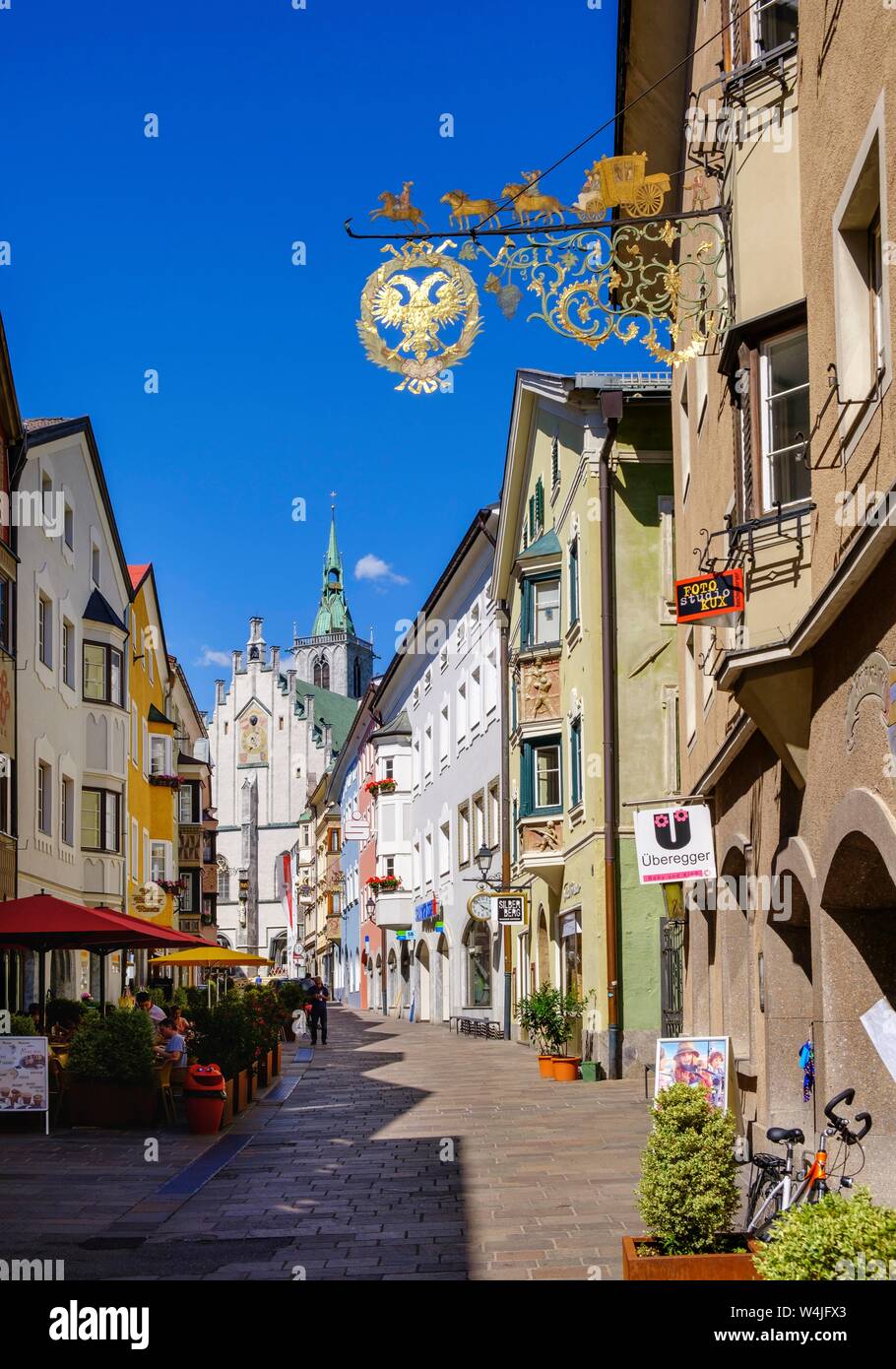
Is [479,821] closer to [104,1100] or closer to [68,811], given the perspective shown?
[68,811]

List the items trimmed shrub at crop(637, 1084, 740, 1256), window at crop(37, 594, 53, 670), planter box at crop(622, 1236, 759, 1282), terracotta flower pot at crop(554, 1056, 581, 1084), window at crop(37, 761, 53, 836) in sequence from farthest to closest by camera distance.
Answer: window at crop(37, 594, 53, 670) → window at crop(37, 761, 53, 836) → terracotta flower pot at crop(554, 1056, 581, 1084) → trimmed shrub at crop(637, 1084, 740, 1256) → planter box at crop(622, 1236, 759, 1282)

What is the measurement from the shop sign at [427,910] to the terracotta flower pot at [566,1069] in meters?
24.4

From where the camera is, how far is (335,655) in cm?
17325

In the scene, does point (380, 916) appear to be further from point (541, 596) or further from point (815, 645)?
point (815, 645)

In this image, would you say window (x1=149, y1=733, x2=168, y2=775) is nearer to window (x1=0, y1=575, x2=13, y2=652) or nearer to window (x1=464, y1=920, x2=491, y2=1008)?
window (x1=464, y1=920, x2=491, y2=1008)

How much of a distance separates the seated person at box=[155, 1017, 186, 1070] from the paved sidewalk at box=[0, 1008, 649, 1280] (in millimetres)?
1464

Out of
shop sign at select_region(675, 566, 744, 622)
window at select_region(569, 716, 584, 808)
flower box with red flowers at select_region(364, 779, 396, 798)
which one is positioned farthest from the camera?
flower box with red flowers at select_region(364, 779, 396, 798)

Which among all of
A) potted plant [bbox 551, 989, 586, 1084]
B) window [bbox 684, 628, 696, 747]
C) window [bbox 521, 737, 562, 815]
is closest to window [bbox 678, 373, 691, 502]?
window [bbox 684, 628, 696, 747]

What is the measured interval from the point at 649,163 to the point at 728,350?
7.57 m

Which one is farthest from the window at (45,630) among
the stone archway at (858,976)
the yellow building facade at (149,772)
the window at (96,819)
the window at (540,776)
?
the stone archway at (858,976)

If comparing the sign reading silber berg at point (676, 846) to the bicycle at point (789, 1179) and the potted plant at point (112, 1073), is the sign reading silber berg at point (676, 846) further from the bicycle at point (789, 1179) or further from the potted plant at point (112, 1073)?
the potted plant at point (112, 1073)

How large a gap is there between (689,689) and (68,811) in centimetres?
2075

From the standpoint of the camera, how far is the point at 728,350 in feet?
39.0

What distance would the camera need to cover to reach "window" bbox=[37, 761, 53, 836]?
32719 millimetres
